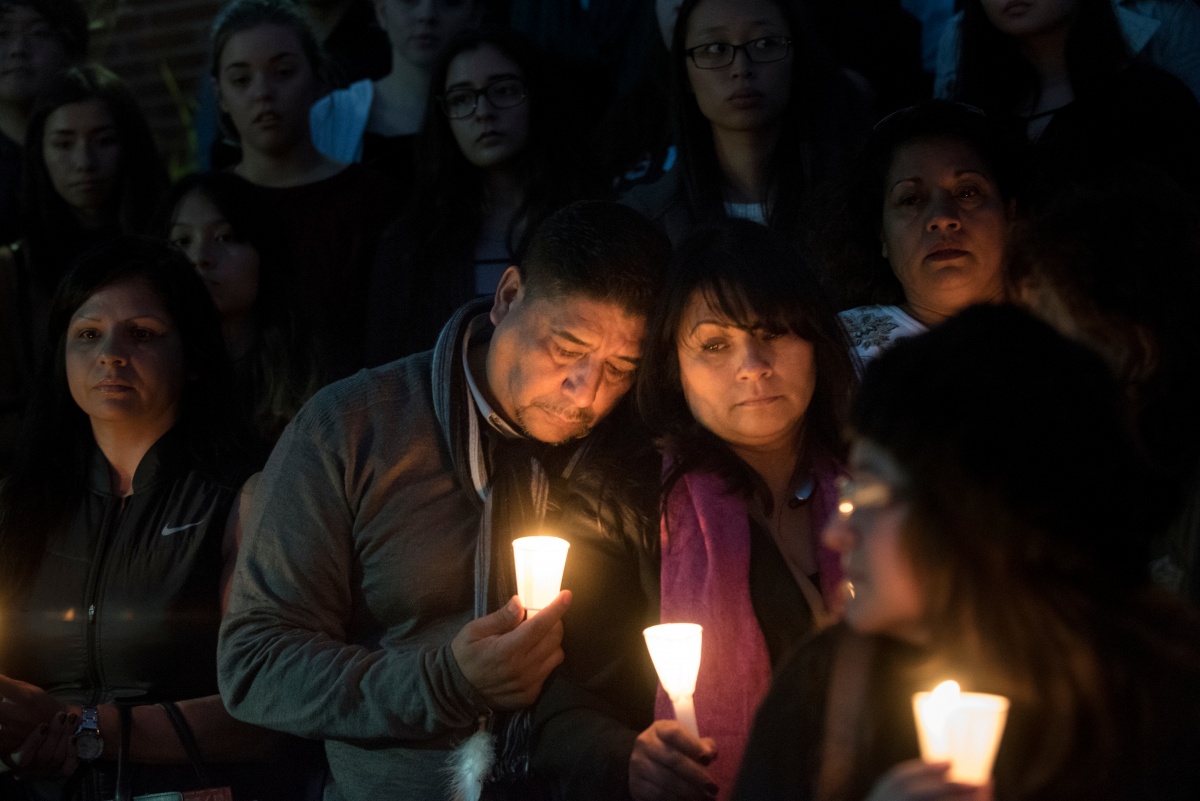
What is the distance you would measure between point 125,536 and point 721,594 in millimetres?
1626

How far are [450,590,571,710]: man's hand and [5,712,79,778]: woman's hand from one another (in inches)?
46.1

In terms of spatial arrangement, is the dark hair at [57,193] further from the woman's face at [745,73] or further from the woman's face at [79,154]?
the woman's face at [745,73]

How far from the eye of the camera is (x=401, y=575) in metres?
2.91

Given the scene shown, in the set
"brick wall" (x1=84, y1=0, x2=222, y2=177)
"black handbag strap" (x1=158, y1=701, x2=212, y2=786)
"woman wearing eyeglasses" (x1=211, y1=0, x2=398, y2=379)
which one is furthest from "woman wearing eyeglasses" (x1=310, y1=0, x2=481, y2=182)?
"brick wall" (x1=84, y1=0, x2=222, y2=177)

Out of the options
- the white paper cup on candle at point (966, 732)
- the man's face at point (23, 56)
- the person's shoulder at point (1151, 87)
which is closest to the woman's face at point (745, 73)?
the person's shoulder at point (1151, 87)

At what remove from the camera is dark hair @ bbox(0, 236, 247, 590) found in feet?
11.8

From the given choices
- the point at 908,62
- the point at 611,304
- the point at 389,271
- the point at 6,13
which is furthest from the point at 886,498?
the point at 6,13

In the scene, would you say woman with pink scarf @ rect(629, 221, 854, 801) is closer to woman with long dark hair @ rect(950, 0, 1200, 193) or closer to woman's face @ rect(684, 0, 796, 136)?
woman with long dark hair @ rect(950, 0, 1200, 193)

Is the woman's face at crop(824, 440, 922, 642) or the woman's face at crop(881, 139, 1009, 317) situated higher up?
the woman's face at crop(881, 139, 1009, 317)

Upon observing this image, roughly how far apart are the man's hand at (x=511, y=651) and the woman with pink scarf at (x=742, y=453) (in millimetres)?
258

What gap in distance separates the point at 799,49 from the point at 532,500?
5.73 feet

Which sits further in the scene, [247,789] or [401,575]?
[247,789]

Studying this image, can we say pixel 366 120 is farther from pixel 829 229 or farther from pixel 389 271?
pixel 829 229

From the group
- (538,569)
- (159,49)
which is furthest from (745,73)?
(159,49)
